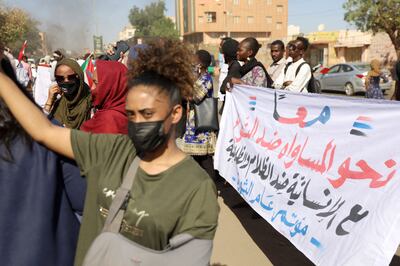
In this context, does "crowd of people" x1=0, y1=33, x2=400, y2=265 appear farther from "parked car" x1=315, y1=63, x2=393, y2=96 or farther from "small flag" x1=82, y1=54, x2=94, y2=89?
"parked car" x1=315, y1=63, x2=393, y2=96

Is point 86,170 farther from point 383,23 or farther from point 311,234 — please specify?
point 383,23

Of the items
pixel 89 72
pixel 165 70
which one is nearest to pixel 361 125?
pixel 165 70

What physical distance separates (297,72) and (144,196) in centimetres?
434

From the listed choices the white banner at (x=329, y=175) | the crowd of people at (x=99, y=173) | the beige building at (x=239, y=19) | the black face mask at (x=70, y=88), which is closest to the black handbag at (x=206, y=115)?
the white banner at (x=329, y=175)

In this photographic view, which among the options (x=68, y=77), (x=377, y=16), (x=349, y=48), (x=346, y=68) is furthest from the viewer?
(x=349, y=48)

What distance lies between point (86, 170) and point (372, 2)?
1295 inches

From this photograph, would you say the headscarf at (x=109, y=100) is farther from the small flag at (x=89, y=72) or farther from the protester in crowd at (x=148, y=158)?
the protester in crowd at (x=148, y=158)

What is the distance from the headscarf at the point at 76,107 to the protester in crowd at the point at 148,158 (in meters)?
1.99

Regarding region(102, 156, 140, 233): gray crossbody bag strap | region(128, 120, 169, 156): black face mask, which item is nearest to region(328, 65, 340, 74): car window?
region(128, 120, 169, 156): black face mask

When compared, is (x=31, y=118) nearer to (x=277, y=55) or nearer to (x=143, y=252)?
(x=143, y=252)

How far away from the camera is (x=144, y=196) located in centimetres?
159

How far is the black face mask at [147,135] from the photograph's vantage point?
167cm

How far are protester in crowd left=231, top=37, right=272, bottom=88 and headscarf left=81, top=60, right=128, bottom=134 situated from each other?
242 cm

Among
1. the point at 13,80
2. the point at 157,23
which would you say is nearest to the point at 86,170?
the point at 13,80
